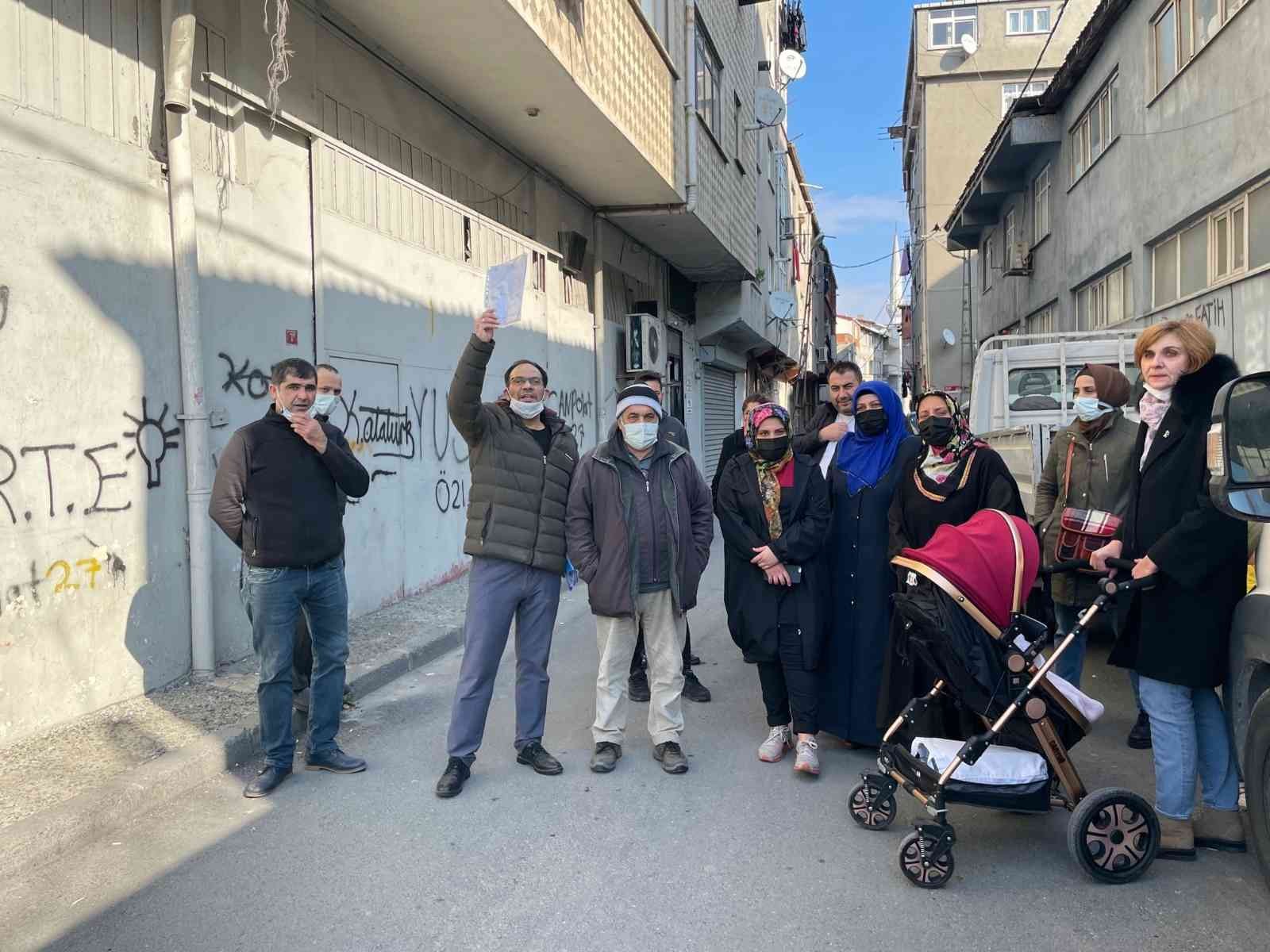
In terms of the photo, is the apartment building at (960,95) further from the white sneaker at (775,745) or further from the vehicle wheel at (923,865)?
the vehicle wheel at (923,865)

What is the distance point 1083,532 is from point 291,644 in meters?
3.69

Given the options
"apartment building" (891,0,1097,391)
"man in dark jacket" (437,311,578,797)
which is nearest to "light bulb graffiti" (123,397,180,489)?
"man in dark jacket" (437,311,578,797)

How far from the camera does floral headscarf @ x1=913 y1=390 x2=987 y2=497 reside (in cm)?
423

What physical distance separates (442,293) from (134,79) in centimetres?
359

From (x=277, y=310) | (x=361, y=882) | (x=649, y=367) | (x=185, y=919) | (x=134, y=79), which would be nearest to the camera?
(x=185, y=919)

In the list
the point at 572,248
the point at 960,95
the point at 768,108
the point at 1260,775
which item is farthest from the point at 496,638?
the point at 960,95

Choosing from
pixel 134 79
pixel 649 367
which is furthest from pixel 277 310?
pixel 649 367

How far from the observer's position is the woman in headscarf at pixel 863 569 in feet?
14.5

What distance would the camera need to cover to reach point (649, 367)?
13.7 metres

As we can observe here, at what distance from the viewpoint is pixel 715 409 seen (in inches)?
816

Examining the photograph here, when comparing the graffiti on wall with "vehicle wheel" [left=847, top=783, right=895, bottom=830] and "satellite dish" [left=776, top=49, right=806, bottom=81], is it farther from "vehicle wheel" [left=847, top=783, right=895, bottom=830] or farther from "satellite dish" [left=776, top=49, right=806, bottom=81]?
"satellite dish" [left=776, top=49, right=806, bottom=81]

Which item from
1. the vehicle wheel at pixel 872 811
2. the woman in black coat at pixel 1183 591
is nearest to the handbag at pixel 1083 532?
the woman in black coat at pixel 1183 591

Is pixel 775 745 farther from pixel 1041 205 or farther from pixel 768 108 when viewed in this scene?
pixel 1041 205

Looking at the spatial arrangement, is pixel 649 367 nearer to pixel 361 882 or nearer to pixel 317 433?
pixel 317 433
